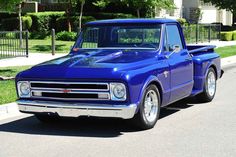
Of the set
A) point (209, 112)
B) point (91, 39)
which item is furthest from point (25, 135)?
point (209, 112)

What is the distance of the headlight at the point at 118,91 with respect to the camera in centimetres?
751

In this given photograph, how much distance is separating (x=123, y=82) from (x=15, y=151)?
176 centimetres

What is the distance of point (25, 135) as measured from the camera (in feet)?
25.9

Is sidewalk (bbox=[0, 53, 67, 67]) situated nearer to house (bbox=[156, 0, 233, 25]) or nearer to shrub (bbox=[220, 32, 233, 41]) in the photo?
shrub (bbox=[220, 32, 233, 41])

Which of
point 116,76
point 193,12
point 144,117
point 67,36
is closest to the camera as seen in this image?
point 116,76

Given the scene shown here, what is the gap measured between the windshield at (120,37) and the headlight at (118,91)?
1581 mm

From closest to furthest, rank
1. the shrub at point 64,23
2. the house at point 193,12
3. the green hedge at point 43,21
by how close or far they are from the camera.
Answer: the shrub at point 64,23, the green hedge at point 43,21, the house at point 193,12

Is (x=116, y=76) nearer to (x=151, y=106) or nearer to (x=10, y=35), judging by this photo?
(x=151, y=106)

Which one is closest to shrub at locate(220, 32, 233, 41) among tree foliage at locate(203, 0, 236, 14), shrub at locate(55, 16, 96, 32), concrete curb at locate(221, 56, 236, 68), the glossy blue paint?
tree foliage at locate(203, 0, 236, 14)

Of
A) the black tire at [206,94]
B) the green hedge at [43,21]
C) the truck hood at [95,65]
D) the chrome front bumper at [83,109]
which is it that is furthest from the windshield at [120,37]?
the green hedge at [43,21]

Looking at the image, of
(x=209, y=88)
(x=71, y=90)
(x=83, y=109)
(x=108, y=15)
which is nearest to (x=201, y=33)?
(x=108, y=15)

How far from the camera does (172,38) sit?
366 inches

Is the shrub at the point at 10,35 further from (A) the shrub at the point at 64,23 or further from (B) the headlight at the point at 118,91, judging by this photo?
(A) the shrub at the point at 64,23

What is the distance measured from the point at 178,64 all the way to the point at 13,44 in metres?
11.9
